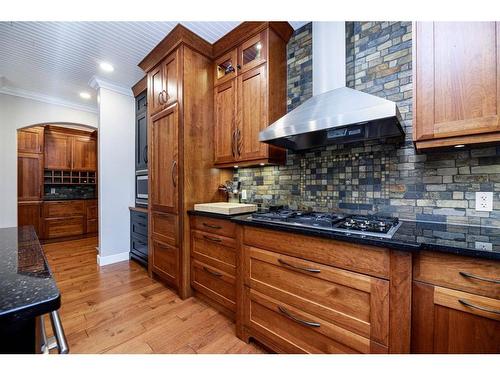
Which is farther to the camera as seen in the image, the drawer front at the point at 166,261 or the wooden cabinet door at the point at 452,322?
the drawer front at the point at 166,261

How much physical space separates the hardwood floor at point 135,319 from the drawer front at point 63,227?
7.56 ft

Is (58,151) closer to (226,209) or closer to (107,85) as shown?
(107,85)

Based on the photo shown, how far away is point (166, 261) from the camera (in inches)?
91.5

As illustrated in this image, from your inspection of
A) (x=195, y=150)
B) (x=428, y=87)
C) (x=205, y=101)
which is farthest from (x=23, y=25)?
(x=428, y=87)

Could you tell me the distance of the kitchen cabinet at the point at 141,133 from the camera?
10.2 feet

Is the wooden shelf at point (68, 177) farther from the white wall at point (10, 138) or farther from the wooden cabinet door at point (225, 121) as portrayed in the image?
the wooden cabinet door at point (225, 121)

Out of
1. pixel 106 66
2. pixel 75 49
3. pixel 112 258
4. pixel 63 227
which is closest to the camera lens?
pixel 75 49

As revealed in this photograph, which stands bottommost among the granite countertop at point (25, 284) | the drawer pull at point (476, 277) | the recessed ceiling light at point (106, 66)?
the drawer pull at point (476, 277)

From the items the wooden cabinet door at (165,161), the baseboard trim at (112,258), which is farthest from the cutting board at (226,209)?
the baseboard trim at (112,258)

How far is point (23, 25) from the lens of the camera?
6.85 feet

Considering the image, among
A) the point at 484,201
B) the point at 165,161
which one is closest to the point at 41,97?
the point at 165,161

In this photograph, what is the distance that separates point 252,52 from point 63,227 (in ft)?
17.1
